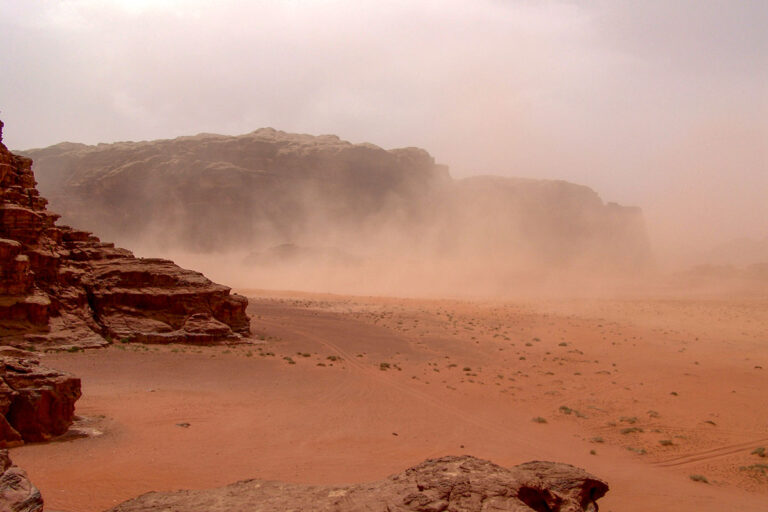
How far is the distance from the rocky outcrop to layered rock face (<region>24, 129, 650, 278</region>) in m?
66.6

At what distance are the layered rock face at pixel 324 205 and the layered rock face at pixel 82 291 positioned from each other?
49296mm

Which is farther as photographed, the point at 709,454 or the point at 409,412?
the point at 409,412

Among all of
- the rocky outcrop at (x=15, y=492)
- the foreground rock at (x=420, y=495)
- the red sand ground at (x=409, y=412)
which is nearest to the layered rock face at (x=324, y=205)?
the red sand ground at (x=409, y=412)

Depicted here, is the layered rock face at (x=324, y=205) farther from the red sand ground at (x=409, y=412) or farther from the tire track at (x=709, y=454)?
the tire track at (x=709, y=454)

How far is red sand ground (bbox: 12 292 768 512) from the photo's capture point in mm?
8227

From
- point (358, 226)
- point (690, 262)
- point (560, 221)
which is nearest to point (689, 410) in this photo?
point (358, 226)

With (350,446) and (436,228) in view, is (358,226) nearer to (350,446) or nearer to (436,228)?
(436,228)

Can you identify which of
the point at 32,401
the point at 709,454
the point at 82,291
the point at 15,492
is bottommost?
the point at 709,454

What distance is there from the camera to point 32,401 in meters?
8.48

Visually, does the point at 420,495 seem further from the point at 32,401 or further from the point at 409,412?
the point at 409,412

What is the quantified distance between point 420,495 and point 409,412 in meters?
8.89

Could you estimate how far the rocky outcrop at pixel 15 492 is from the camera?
4.03m

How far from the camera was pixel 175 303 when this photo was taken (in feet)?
65.7

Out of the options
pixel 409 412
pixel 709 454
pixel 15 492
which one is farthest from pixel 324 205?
pixel 15 492
